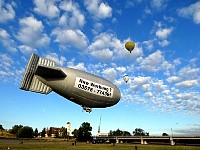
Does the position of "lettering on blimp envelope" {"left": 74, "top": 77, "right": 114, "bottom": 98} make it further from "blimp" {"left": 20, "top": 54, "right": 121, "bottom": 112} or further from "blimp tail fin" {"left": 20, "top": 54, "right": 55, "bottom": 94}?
"blimp tail fin" {"left": 20, "top": 54, "right": 55, "bottom": 94}

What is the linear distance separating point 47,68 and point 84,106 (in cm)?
790

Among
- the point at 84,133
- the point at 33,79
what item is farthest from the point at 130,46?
the point at 84,133

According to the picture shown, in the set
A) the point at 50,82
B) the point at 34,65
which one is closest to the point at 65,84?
the point at 50,82

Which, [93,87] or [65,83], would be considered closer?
[65,83]

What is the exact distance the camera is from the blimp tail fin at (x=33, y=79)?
2664cm

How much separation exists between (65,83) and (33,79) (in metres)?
3.69

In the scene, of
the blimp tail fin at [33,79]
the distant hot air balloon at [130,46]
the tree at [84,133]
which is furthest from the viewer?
the tree at [84,133]

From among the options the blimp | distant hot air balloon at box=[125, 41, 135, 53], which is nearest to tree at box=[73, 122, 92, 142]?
distant hot air balloon at box=[125, 41, 135, 53]

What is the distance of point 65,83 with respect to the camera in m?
27.5

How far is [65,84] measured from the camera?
90.3 ft

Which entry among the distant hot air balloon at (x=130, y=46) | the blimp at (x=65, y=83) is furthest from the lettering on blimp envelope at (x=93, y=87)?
the distant hot air balloon at (x=130, y=46)

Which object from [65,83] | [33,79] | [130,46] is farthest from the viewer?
[130,46]

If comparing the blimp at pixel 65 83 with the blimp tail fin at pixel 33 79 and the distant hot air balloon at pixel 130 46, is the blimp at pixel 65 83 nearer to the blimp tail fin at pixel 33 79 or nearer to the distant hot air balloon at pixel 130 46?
the blimp tail fin at pixel 33 79

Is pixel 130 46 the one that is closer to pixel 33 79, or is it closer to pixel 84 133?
pixel 33 79
